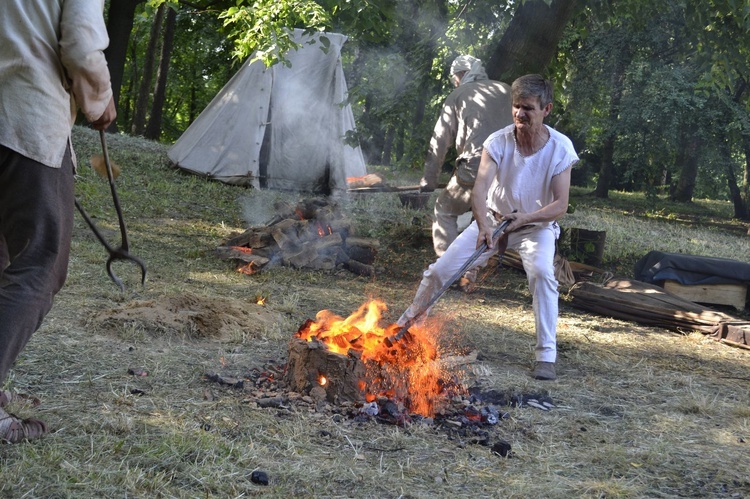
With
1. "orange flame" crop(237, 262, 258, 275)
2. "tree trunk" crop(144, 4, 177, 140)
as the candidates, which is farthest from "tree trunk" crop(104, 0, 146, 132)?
"orange flame" crop(237, 262, 258, 275)

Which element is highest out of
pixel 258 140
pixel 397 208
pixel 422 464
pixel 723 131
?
pixel 723 131

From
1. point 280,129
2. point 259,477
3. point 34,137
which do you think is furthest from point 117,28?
point 259,477

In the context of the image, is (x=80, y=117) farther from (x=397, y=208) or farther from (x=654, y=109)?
(x=654, y=109)

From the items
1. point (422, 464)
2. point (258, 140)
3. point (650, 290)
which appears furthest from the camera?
Answer: point (258, 140)

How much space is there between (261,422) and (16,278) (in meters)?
1.19

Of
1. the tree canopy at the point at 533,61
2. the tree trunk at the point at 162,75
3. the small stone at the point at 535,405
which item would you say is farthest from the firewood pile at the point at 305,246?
the tree trunk at the point at 162,75

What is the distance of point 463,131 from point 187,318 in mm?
3221

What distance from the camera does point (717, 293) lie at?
7.30 meters

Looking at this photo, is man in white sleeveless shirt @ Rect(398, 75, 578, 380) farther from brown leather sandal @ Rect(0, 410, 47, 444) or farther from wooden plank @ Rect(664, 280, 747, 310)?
wooden plank @ Rect(664, 280, 747, 310)

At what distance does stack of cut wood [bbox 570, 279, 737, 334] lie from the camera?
628 centimetres

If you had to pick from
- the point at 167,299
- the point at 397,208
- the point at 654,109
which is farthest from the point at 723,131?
the point at 167,299

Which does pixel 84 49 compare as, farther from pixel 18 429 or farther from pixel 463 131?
pixel 463 131

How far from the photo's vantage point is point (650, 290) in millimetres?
6867

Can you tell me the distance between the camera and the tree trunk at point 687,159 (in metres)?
16.7
